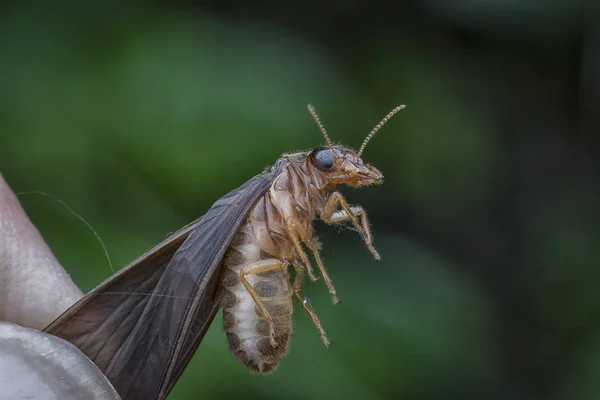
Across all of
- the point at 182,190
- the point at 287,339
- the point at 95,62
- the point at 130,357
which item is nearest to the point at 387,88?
the point at 182,190

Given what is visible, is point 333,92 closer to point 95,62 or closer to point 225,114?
point 225,114

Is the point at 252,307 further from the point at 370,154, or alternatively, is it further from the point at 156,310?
the point at 370,154

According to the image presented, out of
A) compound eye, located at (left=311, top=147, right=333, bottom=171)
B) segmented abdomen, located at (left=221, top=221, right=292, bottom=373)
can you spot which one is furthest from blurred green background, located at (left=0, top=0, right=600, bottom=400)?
compound eye, located at (left=311, top=147, right=333, bottom=171)

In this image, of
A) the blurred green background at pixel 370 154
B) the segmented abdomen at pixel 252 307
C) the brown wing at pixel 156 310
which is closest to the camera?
the brown wing at pixel 156 310

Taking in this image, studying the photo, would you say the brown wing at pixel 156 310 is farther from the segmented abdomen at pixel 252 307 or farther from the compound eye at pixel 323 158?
the compound eye at pixel 323 158

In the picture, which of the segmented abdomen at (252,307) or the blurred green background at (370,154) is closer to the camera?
the segmented abdomen at (252,307)

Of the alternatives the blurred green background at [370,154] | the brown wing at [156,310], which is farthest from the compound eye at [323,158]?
the blurred green background at [370,154]
